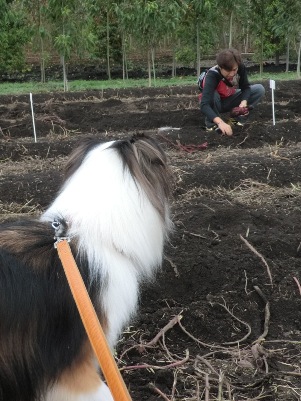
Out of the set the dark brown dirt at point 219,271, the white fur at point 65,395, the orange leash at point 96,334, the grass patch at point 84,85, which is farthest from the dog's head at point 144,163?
the grass patch at point 84,85

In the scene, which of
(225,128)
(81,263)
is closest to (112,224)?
(81,263)

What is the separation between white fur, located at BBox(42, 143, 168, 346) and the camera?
2.66 m

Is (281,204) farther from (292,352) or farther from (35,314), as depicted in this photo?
(35,314)

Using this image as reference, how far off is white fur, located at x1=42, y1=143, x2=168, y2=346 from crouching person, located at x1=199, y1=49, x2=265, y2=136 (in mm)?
6336

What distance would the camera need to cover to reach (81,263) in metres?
2.60

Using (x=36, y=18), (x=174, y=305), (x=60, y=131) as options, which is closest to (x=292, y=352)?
(x=174, y=305)

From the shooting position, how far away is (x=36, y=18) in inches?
976

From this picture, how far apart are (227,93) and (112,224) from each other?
25.0 ft

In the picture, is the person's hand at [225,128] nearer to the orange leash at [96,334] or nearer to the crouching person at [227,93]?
the crouching person at [227,93]

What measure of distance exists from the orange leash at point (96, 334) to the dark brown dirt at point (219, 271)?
1.21m

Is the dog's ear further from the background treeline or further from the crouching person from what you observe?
the background treeline

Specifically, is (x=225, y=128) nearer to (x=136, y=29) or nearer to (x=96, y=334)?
(x=96, y=334)

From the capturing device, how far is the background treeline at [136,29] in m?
22.6

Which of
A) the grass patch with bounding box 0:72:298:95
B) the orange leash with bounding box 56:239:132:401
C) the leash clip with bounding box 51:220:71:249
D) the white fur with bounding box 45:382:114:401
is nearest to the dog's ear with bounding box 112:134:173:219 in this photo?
the leash clip with bounding box 51:220:71:249
